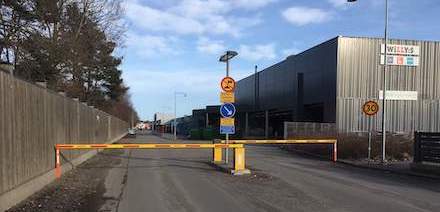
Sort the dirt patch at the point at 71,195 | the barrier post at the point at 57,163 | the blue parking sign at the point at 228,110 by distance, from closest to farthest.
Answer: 1. the dirt patch at the point at 71,195
2. the barrier post at the point at 57,163
3. the blue parking sign at the point at 228,110

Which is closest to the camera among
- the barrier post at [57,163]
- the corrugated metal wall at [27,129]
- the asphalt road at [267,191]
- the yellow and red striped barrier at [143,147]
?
the corrugated metal wall at [27,129]

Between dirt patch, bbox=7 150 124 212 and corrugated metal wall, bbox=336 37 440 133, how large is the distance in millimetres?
33940

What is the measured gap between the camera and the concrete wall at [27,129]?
1207cm

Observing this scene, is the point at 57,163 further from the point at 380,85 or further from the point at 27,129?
the point at 380,85

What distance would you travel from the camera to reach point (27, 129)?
14.2 meters

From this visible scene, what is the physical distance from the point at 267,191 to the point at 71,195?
15.7ft

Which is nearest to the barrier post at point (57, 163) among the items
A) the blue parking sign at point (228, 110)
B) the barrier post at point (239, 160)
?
the barrier post at point (239, 160)

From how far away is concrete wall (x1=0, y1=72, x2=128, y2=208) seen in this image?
12.1m

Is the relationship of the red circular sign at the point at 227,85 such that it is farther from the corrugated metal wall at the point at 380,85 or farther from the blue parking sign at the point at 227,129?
the corrugated metal wall at the point at 380,85

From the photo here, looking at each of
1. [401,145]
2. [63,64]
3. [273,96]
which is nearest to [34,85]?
[401,145]

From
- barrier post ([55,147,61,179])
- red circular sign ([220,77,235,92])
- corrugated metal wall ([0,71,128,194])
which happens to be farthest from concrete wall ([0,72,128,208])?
red circular sign ([220,77,235,92])

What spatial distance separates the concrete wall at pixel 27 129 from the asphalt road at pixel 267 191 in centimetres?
197

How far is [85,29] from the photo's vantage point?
49.1m

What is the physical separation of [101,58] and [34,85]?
42.9 meters
